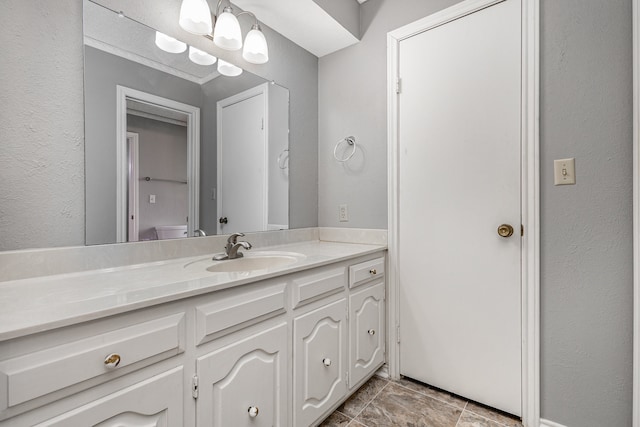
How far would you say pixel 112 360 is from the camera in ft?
2.39

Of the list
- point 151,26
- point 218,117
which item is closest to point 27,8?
point 151,26

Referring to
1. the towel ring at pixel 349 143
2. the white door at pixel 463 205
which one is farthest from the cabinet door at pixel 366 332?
the towel ring at pixel 349 143

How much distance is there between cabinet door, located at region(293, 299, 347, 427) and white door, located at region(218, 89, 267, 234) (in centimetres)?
69

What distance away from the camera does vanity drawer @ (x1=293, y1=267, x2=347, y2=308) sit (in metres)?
1.26

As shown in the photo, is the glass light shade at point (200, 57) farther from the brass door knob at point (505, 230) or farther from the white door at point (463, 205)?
the brass door knob at point (505, 230)

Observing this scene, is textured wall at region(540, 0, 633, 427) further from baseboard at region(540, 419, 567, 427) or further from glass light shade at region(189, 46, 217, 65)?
glass light shade at region(189, 46, 217, 65)

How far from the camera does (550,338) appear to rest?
1390 mm

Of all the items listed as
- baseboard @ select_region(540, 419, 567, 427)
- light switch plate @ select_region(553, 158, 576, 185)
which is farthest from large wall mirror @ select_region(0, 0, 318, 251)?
baseboard @ select_region(540, 419, 567, 427)

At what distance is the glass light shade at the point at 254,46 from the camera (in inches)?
65.4

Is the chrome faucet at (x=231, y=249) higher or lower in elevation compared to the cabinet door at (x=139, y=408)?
higher

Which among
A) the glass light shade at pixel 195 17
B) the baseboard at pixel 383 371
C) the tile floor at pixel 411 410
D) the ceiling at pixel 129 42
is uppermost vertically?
the glass light shade at pixel 195 17

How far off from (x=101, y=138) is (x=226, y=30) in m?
0.76

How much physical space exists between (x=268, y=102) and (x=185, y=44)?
549 mm

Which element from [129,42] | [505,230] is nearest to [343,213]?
[505,230]
